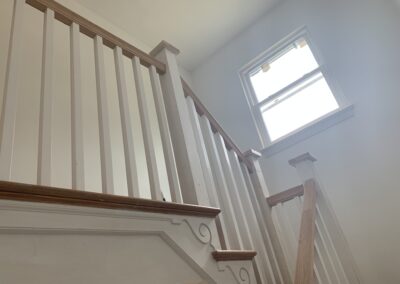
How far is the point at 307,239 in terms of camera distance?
1.58m

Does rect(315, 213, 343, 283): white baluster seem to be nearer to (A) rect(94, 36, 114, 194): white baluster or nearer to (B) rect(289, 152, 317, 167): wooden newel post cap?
(B) rect(289, 152, 317, 167): wooden newel post cap

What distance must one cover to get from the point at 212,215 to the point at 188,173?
210 millimetres

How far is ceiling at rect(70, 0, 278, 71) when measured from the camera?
3.67m

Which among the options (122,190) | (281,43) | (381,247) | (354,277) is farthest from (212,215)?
(281,43)

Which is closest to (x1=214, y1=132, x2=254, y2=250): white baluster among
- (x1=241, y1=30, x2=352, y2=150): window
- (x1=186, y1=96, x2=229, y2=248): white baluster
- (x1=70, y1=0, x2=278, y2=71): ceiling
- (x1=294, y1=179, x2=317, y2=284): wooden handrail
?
(x1=186, y1=96, x2=229, y2=248): white baluster

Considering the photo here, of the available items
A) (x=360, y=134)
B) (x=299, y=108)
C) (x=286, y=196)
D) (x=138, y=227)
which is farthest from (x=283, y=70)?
(x=138, y=227)

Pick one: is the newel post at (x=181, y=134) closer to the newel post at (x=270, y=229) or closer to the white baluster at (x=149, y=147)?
the white baluster at (x=149, y=147)

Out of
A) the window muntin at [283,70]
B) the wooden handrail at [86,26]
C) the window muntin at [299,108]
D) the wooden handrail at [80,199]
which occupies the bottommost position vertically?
the wooden handrail at [80,199]

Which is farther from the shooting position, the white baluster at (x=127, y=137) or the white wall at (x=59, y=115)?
the white wall at (x=59, y=115)

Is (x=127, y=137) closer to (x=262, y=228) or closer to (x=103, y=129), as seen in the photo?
(x=103, y=129)

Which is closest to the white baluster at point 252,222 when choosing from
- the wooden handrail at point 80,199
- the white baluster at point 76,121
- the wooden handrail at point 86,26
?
the wooden handrail at point 80,199

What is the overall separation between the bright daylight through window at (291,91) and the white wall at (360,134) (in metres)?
0.17

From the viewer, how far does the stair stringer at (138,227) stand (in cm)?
70

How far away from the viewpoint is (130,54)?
4.68 ft
